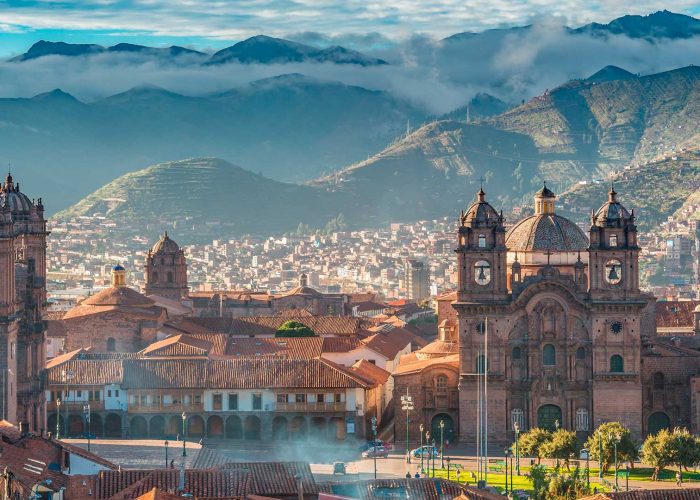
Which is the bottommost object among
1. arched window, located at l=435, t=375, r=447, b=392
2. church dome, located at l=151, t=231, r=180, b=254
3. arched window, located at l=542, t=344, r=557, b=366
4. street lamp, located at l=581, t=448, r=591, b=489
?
street lamp, located at l=581, t=448, r=591, b=489

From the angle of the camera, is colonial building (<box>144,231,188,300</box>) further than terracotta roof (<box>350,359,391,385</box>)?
Yes

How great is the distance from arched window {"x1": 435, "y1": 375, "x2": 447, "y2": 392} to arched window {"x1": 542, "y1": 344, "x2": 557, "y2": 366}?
510cm

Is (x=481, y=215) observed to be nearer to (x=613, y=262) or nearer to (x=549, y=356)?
(x=613, y=262)

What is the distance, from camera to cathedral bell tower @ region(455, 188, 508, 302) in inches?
3922

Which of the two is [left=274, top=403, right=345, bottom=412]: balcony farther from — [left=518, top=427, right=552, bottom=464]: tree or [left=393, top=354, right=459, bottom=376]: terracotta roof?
[left=518, top=427, right=552, bottom=464]: tree

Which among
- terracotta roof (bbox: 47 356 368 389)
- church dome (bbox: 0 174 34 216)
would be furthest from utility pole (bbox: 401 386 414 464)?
church dome (bbox: 0 174 34 216)

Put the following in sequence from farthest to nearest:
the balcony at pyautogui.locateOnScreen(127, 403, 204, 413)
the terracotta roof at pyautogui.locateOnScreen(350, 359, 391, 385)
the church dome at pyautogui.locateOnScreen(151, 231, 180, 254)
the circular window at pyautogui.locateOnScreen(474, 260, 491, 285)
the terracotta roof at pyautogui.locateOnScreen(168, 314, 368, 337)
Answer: the church dome at pyautogui.locateOnScreen(151, 231, 180, 254), the terracotta roof at pyautogui.locateOnScreen(168, 314, 368, 337), the terracotta roof at pyautogui.locateOnScreen(350, 359, 391, 385), the balcony at pyautogui.locateOnScreen(127, 403, 204, 413), the circular window at pyautogui.locateOnScreen(474, 260, 491, 285)

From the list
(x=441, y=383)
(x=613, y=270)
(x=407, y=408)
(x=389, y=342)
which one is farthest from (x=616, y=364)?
(x=389, y=342)

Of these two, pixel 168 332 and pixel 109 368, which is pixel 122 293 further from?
pixel 109 368

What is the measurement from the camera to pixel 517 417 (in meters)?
99.6

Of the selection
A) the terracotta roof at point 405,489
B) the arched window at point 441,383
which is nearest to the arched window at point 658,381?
the arched window at point 441,383

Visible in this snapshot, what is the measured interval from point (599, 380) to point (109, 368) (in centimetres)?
2567

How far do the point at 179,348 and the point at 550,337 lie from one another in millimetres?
23406

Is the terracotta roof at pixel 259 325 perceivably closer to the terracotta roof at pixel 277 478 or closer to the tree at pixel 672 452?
the tree at pixel 672 452
